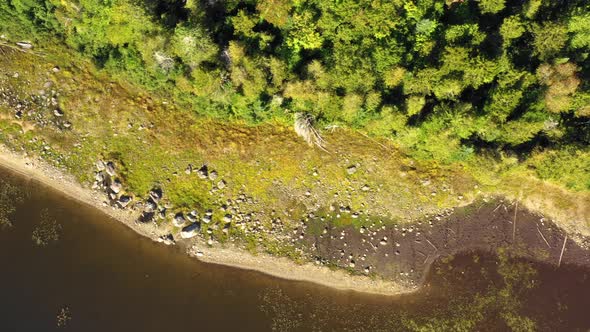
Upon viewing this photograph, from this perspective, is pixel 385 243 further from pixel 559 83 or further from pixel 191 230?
pixel 559 83

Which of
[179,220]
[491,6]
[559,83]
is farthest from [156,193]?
[559,83]

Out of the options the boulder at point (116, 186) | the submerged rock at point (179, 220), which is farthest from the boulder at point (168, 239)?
the boulder at point (116, 186)

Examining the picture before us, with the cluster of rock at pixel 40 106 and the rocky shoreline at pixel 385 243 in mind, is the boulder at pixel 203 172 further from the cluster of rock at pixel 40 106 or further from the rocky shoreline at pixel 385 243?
the cluster of rock at pixel 40 106

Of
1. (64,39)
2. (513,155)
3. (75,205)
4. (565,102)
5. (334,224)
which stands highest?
(565,102)

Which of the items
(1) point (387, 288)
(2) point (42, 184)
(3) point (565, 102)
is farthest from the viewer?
(2) point (42, 184)

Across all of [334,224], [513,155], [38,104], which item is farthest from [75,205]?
[513,155]

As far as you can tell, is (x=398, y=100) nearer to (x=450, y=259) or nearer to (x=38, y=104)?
(x=450, y=259)

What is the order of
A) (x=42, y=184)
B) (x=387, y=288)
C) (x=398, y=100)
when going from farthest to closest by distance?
(x=42, y=184) → (x=387, y=288) → (x=398, y=100)
